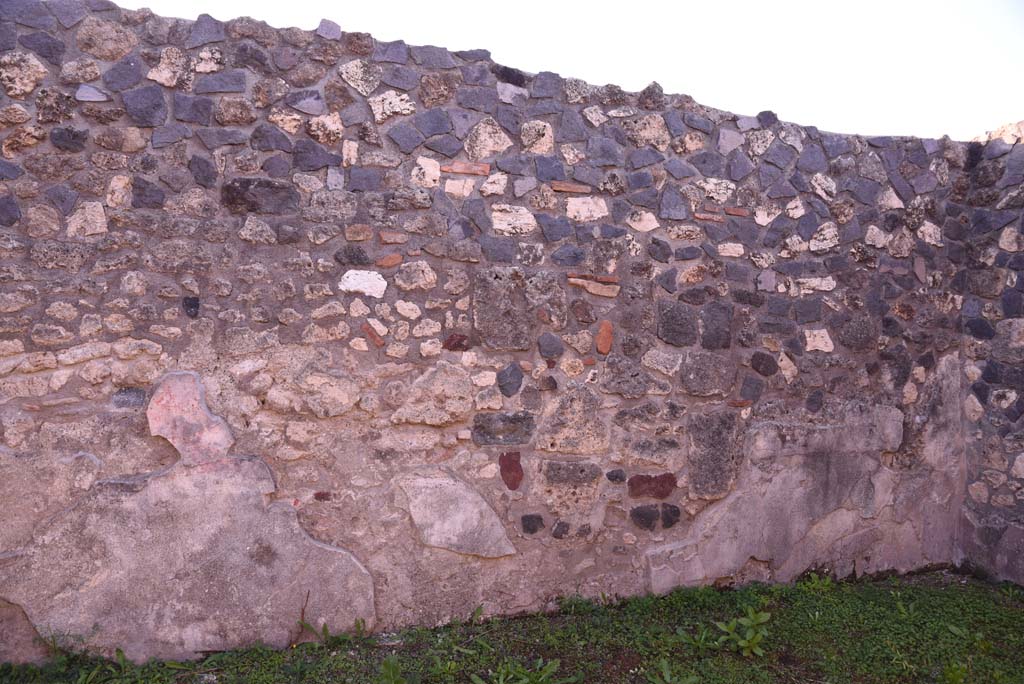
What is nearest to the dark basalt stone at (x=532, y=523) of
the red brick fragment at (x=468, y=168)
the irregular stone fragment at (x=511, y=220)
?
the irregular stone fragment at (x=511, y=220)

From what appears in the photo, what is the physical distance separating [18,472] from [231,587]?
820 mm

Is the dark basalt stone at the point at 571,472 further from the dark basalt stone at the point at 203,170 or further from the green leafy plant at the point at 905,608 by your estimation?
the dark basalt stone at the point at 203,170

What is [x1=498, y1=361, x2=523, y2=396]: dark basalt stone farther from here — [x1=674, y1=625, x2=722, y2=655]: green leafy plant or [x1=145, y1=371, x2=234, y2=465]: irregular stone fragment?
[x1=674, y1=625, x2=722, y2=655]: green leafy plant

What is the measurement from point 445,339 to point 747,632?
1.72 metres

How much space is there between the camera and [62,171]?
2.66 metres

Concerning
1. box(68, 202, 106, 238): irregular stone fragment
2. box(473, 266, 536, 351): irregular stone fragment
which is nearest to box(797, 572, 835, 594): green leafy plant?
box(473, 266, 536, 351): irregular stone fragment

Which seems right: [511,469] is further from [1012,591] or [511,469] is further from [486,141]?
[1012,591]

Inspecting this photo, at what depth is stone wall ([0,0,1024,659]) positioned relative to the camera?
2654mm

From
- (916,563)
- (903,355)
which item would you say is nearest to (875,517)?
(916,563)

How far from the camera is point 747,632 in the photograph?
3082mm

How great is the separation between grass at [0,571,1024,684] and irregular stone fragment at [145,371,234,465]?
0.75 metres

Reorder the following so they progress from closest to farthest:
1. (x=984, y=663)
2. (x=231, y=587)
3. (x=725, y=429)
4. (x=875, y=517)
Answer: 1. (x=231, y=587)
2. (x=984, y=663)
3. (x=725, y=429)
4. (x=875, y=517)

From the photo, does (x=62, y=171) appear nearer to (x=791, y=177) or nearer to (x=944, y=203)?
(x=791, y=177)

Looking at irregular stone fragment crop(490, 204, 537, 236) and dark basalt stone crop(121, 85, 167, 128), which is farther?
irregular stone fragment crop(490, 204, 537, 236)
